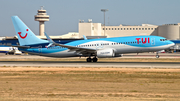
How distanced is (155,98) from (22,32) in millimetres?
37703

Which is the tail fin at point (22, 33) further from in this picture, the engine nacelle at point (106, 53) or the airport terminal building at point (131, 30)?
the airport terminal building at point (131, 30)

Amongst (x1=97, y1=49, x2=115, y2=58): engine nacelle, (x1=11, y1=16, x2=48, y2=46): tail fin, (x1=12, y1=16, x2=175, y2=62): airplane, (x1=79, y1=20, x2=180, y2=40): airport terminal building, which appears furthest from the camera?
(x1=79, y1=20, x2=180, y2=40): airport terminal building

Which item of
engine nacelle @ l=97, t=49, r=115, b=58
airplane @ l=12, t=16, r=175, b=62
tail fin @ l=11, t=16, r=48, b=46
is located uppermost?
tail fin @ l=11, t=16, r=48, b=46

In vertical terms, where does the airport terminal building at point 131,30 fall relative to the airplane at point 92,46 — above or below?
above

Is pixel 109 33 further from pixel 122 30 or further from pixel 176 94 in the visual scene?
pixel 176 94

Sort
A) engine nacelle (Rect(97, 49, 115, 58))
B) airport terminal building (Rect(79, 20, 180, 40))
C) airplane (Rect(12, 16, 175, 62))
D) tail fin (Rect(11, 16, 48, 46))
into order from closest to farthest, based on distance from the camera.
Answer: engine nacelle (Rect(97, 49, 115, 58))
airplane (Rect(12, 16, 175, 62))
tail fin (Rect(11, 16, 48, 46))
airport terminal building (Rect(79, 20, 180, 40))

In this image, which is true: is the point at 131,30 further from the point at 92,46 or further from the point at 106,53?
the point at 106,53

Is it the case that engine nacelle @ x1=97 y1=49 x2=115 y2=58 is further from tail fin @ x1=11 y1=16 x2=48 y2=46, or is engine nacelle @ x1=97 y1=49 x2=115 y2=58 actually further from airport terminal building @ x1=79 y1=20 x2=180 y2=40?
airport terminal building @ x1=79 y1=20 x2=180 y2=40

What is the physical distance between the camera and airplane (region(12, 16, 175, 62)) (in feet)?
151

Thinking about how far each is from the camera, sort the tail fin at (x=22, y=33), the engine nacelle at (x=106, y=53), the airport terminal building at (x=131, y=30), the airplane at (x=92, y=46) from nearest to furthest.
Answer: the engine nacelle at (x=106, y=53) → the airplane at (x=92, y=46) → the tail fin at (x=22, y=33) → the airport terminal building at (x=131, y=30)

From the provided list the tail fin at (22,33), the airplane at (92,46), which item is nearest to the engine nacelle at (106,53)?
the airplane at (92,46)

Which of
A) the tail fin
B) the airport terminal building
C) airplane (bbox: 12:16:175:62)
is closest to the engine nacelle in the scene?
airplane (bbox: 12:16:175:62)

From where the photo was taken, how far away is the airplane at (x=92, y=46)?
151 feet

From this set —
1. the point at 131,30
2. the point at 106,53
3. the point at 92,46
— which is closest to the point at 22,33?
the point at 92,46
